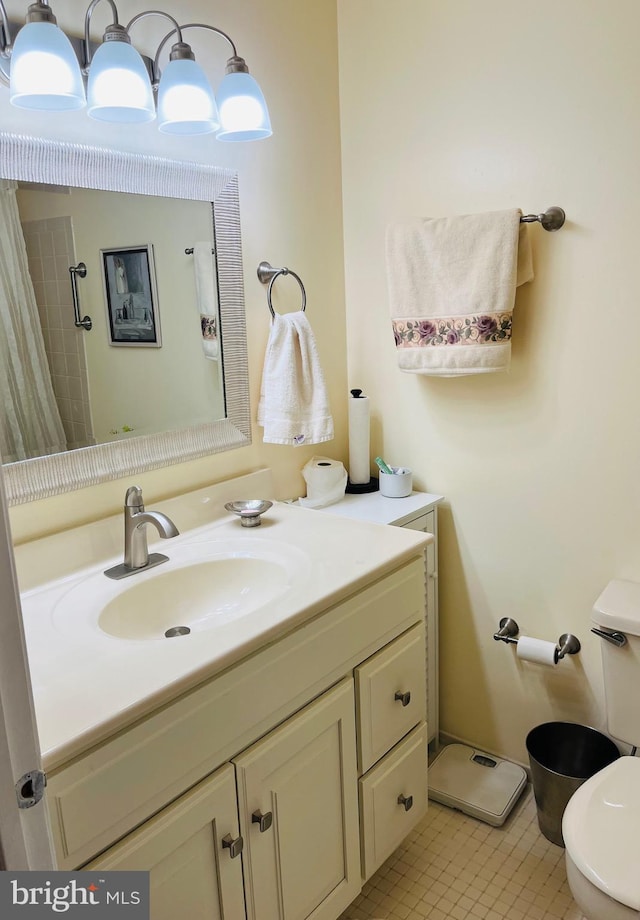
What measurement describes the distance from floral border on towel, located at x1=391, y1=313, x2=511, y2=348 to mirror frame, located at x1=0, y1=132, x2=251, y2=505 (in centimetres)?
44

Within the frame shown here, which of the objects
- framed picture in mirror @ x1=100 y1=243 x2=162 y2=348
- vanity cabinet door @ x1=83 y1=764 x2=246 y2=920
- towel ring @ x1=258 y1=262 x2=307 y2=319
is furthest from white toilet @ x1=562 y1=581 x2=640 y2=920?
framed picture in mirror @ x1=100 y1=243 x2=162 y2=348

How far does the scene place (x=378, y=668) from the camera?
4.75 ft

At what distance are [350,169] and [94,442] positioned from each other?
3.78 feet

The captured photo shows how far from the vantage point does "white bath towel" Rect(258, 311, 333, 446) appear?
5.77ft

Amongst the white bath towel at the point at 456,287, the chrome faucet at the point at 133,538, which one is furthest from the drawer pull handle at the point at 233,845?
the white bath towel at the point at 456,287

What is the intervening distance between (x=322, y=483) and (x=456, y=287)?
0.64m

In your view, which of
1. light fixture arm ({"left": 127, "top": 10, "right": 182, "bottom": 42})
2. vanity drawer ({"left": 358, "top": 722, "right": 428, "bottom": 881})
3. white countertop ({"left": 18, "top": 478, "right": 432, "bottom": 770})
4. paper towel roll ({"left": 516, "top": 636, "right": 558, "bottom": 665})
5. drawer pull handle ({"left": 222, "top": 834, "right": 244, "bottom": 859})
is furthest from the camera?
paper towel roll ({"left": 516, "top": 636, "right": 558, "bottom": 665})

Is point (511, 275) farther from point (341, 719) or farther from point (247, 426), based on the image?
point (341, 719)

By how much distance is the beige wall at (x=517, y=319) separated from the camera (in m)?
1.58

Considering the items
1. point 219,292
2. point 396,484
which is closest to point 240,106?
point 219,292

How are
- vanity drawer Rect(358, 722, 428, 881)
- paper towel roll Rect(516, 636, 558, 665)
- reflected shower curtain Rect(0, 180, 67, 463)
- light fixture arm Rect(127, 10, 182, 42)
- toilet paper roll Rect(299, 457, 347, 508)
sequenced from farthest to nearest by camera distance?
toilet paper roll Rect(299, 457, 347, 508), paper towel roll Rect(516, 636, 558, 665), vanity drawer Rect(358, 722, 428, 881), light fixture arm Rect(127, 10, 182, 42), reflected shower curtain Rect(0, 180, 67, 463)

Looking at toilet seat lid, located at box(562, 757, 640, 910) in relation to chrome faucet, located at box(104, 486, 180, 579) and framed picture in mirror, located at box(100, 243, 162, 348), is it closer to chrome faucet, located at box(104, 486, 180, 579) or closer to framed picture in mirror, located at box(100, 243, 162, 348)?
chrome faucet, located at box(104, 486, 180, 579)

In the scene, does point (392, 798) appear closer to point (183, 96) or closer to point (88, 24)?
point (183, 96)

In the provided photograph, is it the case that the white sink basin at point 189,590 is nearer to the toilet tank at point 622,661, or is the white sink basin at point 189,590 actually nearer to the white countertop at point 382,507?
the white countertop at point 382,507
